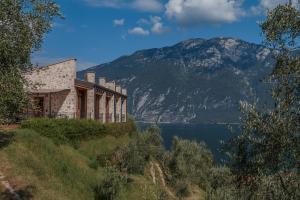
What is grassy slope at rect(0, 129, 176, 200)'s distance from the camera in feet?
111

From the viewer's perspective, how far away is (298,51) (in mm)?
17438

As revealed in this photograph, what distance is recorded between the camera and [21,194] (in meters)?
31.9

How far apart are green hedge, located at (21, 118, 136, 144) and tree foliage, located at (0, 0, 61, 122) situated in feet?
72.3

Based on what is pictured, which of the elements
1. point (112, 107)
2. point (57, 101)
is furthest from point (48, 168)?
point (112, 107)

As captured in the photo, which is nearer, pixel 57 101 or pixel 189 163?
pixel 57 101

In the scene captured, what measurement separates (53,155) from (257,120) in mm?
24663

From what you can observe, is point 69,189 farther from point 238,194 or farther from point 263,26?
point 263,26

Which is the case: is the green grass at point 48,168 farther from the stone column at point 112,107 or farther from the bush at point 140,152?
the stone column at point 112,107

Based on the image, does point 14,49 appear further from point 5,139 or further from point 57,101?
point 57,101

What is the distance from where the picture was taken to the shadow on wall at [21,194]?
101 feet

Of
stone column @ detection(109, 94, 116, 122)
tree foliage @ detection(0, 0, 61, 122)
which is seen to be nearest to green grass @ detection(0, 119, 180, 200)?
tree foliage @ detection(0, 0, 61, 122)

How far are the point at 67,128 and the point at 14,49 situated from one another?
1014 inches

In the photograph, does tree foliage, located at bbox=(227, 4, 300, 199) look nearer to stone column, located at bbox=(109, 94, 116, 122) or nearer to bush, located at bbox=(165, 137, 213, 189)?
bush, located at bbox=(165, 137, 213, 189)

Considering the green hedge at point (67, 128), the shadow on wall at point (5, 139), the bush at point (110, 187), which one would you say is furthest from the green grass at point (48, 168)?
the green hedge at point (67, 128)
